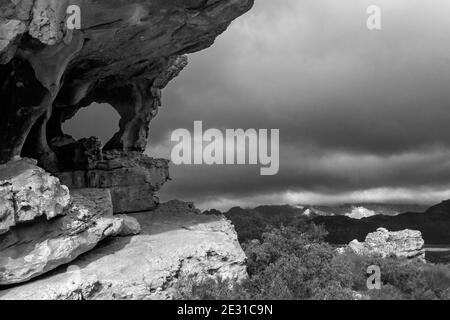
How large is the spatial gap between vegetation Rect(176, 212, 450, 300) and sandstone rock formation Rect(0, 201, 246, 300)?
67 centimetres

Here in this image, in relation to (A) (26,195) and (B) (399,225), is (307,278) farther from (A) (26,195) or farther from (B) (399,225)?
(B) (399,225)

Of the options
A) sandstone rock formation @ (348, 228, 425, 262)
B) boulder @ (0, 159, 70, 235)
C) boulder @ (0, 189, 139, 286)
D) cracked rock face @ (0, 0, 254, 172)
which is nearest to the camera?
boulder @ (0, 159, 70, 235)

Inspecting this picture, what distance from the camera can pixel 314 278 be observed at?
681 inches

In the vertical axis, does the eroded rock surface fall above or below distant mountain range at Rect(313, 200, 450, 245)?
above

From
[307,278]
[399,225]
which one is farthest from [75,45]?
[399,225]

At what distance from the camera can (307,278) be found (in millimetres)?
17812

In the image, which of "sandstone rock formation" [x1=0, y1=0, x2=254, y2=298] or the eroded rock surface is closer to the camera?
"sandstone rock formation" [x1=0, y1=0, x2=254, y2=298]

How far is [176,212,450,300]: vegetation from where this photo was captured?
1528 centimetres

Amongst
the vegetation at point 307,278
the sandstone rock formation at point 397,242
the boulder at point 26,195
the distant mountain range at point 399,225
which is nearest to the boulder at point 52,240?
the boulder at point 26,195

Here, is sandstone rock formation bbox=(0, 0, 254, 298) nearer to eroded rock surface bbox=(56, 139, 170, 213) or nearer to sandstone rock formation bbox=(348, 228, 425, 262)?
eroded rock surface bbox=(56, 139, 170, 213)

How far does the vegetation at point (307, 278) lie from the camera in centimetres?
1528

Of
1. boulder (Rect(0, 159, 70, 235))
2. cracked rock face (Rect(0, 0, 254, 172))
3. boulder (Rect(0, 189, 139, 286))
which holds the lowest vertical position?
boulder (Rect(0, 189, 139, 286))

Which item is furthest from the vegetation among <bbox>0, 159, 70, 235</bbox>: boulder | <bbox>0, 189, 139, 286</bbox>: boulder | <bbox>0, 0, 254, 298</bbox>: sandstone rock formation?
<bbox>0, 159, 70, 235</bbox>: boulder
